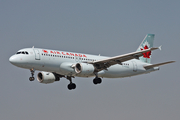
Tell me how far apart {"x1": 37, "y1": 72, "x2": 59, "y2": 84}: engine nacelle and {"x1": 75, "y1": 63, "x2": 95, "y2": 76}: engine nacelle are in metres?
6.27

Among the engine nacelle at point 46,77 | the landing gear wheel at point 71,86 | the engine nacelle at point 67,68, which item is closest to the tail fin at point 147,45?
the landing gear wheel at point 71,86

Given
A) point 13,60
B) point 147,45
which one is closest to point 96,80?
point 13,60

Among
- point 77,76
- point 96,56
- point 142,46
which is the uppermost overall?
point 142,46

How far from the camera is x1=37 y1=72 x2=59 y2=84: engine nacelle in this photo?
165ft

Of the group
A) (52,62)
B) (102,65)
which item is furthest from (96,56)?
(52,62)

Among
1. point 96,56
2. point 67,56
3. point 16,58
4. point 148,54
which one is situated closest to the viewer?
point 16,58

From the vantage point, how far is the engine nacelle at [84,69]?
45.6m

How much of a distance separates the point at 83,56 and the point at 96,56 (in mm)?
2626

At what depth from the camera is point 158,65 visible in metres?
50.6

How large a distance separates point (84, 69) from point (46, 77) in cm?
754

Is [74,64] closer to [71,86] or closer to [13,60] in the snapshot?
[71,86]

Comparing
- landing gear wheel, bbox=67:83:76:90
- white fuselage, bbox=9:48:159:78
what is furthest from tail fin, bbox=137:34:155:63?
landing gear wheel, bbox=67:83:76:90

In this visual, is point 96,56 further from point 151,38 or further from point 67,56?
point 151,38

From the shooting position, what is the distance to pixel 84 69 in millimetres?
45625
